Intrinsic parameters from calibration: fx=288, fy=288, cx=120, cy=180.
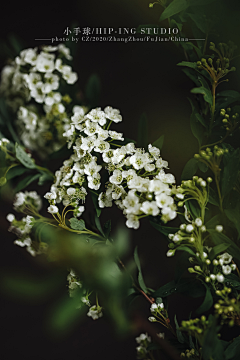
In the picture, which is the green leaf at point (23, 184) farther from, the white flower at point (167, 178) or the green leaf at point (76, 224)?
the white flower at point (167, 178)

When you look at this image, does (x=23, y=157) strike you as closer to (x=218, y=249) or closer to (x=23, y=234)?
(x=23, y=234)

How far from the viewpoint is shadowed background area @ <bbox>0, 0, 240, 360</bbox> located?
123cm

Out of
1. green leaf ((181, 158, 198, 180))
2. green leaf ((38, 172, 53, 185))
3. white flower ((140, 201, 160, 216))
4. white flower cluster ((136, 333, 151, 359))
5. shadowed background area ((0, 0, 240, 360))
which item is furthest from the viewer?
shadowed background area ((0, 0, 240, 360))

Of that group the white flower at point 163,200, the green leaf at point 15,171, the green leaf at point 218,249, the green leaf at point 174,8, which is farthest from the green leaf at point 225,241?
the green leaf at point 15,171

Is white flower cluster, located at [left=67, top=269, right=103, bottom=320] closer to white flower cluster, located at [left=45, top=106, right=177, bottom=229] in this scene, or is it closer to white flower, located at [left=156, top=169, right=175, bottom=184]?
white flower cluster, located at [left=45, top=106, right=177, bottom=229]

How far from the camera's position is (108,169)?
26.0 inches

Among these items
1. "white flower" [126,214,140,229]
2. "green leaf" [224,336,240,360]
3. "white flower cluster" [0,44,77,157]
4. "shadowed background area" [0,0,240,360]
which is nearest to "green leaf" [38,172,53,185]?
"white flower cluster" [0,44,77,157]

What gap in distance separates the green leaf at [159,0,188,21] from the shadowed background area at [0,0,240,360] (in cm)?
52

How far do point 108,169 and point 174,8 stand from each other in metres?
0.38

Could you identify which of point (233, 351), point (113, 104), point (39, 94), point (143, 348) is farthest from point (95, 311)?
point (113, 104)

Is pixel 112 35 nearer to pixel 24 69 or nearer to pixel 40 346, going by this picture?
pixel 24 69

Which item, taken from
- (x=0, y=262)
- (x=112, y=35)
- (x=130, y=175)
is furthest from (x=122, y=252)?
(x=112, y=35)

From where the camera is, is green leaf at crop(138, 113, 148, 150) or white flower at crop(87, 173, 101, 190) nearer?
white flower at crop(87, 173, 101, 190)

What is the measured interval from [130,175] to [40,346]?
3.47 feet
